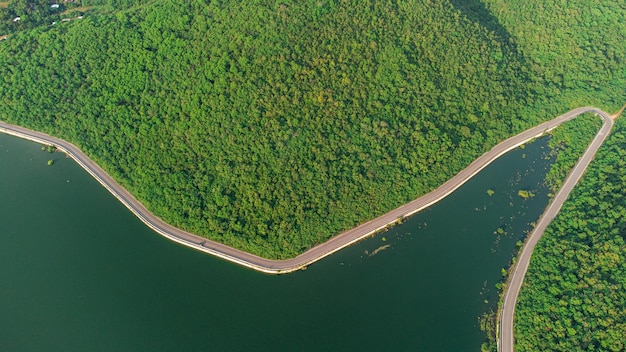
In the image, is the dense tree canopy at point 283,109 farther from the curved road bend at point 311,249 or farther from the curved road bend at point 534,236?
the curved road bend at point 534,236

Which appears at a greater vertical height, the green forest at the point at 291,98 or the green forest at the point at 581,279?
the green forest at the point at 291,98

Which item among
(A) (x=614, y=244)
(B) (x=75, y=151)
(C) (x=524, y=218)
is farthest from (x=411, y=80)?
(B) (x=75, y=151)

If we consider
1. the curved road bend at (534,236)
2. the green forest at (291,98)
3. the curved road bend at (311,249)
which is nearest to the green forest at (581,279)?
the curved road bend at (534,236)

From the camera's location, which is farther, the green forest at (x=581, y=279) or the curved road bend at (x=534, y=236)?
the curved road bend at (x=534, y=236)

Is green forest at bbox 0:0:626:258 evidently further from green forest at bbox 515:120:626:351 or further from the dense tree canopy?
green forest at bbox 515:120:626:351

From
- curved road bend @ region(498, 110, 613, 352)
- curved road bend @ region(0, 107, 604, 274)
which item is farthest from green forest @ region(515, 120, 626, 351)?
curved road bend @ region(0, 107, 604, 274)

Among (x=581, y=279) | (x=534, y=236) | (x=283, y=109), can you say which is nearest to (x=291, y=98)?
(x=283, y=109)

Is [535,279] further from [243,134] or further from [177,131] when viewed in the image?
[177,131]
